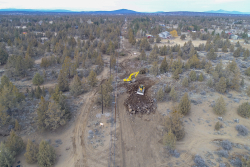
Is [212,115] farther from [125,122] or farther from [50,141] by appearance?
[50,141]

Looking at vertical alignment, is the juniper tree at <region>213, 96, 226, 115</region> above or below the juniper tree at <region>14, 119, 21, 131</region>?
above

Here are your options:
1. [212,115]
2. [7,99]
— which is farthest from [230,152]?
[7,99]

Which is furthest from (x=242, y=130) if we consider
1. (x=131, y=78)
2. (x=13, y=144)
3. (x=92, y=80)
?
(x=13, y=144)

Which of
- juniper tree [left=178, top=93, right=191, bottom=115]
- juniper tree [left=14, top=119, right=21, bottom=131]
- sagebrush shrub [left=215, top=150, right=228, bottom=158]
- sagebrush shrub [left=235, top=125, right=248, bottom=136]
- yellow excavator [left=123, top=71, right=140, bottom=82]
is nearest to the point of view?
sagebrush shrub [left=215, top=150, right=228, bottom=158]

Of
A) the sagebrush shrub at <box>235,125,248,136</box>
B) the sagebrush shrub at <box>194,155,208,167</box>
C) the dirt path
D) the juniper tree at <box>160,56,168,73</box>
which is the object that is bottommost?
the dirt path

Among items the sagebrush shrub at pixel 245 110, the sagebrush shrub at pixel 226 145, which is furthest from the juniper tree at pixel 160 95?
the sagebrush shrub at pixel 245 110

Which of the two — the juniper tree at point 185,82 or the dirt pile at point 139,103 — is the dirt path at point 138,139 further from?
the juniper tree at point 185,82

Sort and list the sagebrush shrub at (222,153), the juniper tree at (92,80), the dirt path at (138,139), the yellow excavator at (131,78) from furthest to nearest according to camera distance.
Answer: the yellow excavator at (131,78) < the juniper tree at (92,80) < the dirt path at (138,139) < the sagebrush shrub at (222,153)

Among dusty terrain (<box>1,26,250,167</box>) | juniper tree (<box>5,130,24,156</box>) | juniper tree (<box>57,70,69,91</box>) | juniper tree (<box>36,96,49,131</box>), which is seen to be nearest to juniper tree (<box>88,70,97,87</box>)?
juniper tree (<box>57,70,69,91</box>)

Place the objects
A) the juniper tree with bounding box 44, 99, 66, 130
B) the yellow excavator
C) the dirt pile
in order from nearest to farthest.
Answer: the juniper tree with bounding box 44, 99, 66, 130, the dirt pile, the yellow excavator

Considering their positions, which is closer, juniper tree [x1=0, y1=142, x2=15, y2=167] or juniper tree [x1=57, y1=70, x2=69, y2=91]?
juniper tree [x1=0, y1=142, x2=15, y2=167]

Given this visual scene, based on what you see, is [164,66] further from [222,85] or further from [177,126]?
[177,126]

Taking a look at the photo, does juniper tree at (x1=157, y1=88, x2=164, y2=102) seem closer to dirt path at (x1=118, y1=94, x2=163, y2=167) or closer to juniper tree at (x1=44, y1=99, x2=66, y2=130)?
dirt path at (x1=118, y1=94, x2=163, y2=167)
